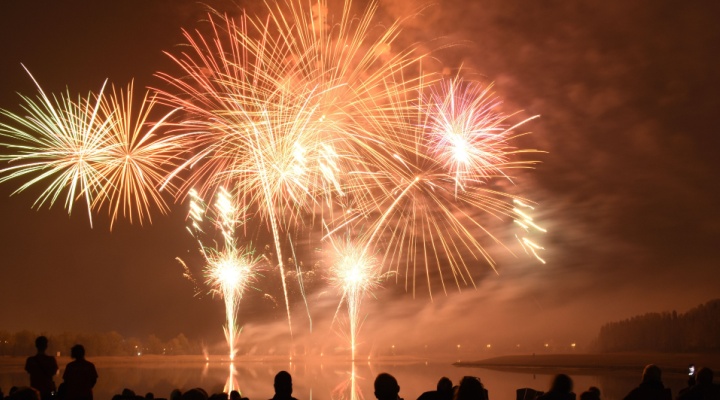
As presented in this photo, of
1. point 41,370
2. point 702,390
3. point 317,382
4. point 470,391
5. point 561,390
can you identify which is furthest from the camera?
point 317,382

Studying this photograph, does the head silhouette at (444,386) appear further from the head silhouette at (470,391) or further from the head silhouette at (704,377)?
the head silhouette at (704,377)

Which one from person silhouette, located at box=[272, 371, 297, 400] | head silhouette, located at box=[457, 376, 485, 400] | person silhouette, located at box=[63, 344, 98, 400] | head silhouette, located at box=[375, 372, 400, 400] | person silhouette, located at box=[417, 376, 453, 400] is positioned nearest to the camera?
head silhouette, located at box=[375, 372, 400, 400]

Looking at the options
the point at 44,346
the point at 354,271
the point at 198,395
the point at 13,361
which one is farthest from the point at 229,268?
the point at 13,361

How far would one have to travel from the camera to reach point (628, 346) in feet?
377

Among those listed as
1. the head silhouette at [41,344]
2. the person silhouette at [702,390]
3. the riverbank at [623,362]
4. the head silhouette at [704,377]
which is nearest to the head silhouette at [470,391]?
the person silhouette at [702,390]

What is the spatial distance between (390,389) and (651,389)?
3450 mm

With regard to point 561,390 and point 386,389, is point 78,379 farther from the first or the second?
point 561,390

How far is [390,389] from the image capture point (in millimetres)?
5793

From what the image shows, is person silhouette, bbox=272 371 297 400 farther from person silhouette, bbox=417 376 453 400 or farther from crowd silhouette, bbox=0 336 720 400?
person silhouette, bbox=417 376 453 400

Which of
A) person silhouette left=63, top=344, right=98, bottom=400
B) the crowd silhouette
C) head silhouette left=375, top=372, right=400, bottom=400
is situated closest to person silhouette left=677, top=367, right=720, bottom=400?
the crowd silhouette

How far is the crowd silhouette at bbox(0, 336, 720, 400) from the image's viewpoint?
6270 mm

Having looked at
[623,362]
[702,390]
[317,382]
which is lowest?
[623,362]

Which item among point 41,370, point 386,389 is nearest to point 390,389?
point 386,389

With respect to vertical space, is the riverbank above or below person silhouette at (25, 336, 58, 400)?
below
